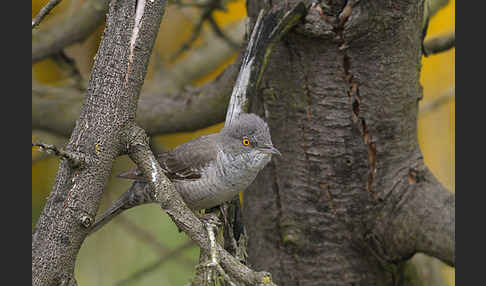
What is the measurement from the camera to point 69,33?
3.63 m

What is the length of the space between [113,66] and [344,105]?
132 cm

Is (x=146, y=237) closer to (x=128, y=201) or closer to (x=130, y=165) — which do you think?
(x=130, y=165)

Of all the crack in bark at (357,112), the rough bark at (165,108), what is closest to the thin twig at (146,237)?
the rough bark at (165,108)

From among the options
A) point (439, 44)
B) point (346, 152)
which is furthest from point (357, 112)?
point (439, 44)

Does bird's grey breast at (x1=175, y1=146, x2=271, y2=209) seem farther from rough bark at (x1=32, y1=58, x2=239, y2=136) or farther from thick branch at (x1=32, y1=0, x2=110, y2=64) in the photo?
thick branch at (x1=32, y1=0, x2=110, y2=64)

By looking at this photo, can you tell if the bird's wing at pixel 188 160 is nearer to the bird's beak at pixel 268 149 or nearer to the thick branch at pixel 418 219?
the bird's beak at pixel 268 149

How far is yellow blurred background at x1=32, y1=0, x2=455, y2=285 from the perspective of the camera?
167 inches

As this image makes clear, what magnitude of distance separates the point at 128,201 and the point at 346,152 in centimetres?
115

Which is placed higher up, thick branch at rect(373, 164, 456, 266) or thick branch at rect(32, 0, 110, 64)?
thick branch at rect(32, 0, 110, 64)

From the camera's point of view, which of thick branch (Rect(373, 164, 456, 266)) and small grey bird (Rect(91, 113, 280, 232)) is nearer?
thick branch (Rect(373, 164, 456, 266))

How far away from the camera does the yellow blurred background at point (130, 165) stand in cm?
425

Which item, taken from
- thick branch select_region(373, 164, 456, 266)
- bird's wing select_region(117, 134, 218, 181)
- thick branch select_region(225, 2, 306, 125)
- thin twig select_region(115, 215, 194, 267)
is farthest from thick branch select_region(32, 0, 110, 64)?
thick branch select_region(373, 164, 456, 266)

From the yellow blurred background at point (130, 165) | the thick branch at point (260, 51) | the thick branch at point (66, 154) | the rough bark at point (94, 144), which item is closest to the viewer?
the thick branch at point (66, 154)

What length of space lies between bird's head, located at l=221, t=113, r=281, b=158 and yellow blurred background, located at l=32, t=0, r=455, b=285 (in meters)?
1.64
